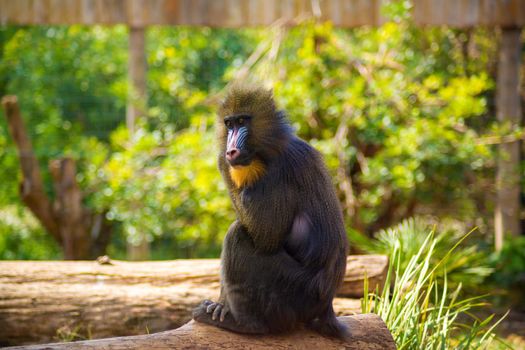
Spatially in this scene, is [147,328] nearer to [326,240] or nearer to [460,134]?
[326,240]

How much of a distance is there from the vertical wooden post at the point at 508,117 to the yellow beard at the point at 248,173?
4860 millimetres

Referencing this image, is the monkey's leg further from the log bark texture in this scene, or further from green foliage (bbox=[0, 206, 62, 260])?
green foliage (bbox=[0, 206, 62, 260])

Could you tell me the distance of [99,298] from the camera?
5.07 meters

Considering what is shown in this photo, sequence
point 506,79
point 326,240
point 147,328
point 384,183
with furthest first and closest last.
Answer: point 506,79, point 384,183, point 147,328, point 326,240

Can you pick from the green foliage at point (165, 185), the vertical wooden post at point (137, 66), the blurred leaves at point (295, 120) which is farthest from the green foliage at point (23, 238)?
the vertical wooden post at point (137, 66)

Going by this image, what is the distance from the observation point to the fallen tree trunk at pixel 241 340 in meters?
3.48

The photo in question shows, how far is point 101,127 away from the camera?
9.14 metres

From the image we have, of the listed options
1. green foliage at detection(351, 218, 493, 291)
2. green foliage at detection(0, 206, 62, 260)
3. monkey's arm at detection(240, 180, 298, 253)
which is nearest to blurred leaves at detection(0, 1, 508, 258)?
green foliage at detection(0, 206, 62, 260)

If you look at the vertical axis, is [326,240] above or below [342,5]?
below

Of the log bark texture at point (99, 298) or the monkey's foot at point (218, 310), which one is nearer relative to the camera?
the monkey's foot at point (218, 310)

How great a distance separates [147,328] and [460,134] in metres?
4.24

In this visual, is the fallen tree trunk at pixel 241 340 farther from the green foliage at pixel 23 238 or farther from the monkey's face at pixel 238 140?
the green foliage at pixel 23 238

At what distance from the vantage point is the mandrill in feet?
12.2

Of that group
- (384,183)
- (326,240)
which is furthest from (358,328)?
(384,183)
